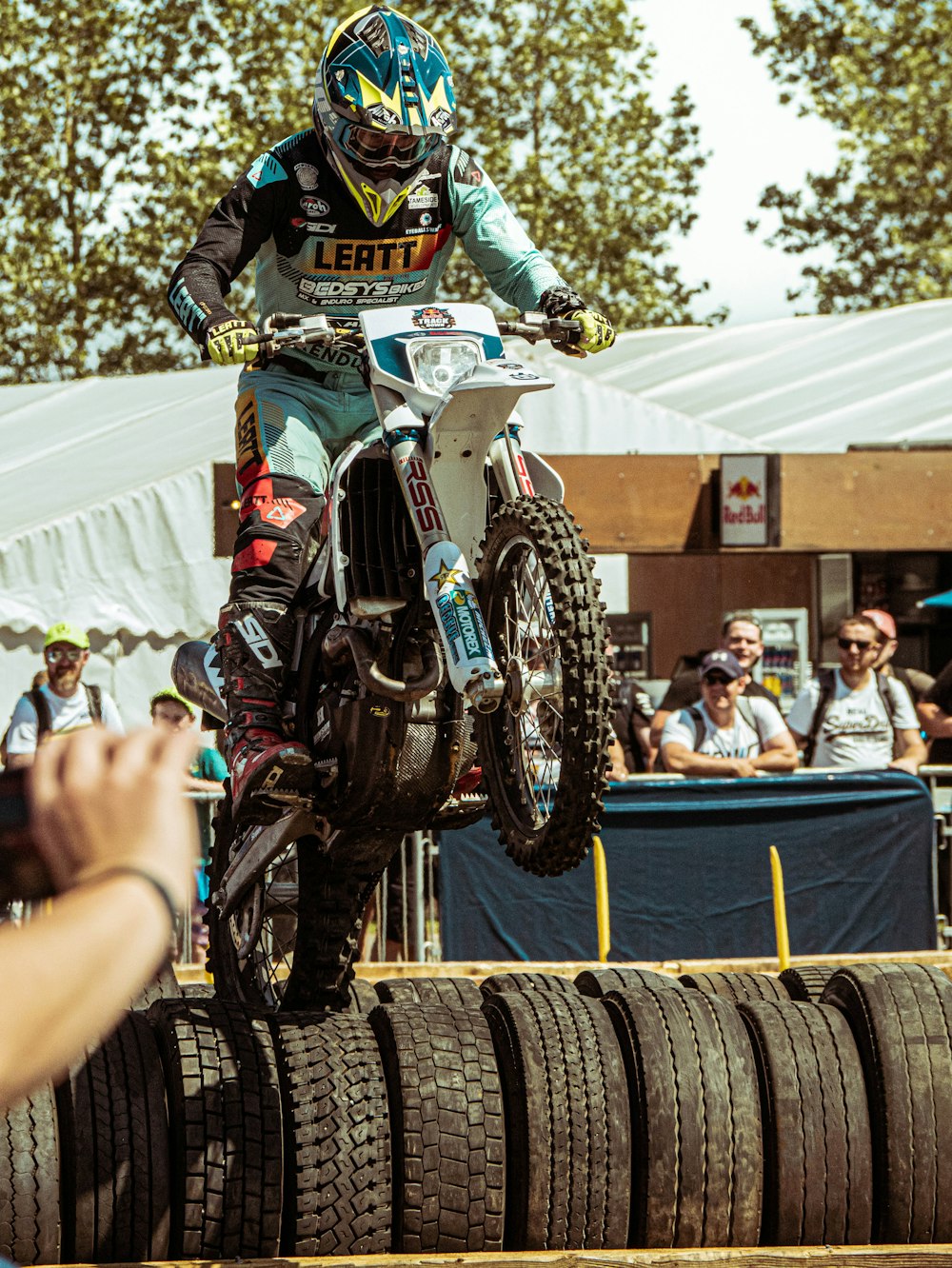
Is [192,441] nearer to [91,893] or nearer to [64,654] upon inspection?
[64,654]

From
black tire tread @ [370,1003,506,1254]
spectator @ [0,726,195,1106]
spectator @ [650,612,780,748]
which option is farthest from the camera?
spectator @ [650,612,780,748]

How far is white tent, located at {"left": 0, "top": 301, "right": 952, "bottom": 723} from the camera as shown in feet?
43.5

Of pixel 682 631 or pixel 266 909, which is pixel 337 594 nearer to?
pixel 266 909

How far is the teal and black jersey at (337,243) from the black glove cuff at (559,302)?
0.01 m

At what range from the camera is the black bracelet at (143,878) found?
1.62 m

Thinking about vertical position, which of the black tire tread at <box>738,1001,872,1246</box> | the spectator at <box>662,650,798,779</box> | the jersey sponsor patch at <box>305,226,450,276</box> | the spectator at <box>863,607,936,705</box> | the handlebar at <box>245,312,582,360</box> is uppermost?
the jersey sponsor patch at <box>305,226,450,276</box>

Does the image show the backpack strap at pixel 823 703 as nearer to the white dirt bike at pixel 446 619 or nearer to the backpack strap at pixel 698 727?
the backpack strap at pixel 698 727

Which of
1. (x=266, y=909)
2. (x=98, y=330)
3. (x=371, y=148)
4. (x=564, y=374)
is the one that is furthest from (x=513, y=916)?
(x=98, y=330)

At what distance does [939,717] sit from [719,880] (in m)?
2.12

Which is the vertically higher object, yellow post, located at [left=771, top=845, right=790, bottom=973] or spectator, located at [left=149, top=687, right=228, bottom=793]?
spectator, located at [left=149, top=687, right=228, bottom=793]

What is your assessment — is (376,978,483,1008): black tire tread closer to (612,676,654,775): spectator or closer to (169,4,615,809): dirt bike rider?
(169,4,615,809): dirt bike rider

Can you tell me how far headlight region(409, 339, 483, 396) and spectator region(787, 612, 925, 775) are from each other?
558 centimetres

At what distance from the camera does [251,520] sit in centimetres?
550

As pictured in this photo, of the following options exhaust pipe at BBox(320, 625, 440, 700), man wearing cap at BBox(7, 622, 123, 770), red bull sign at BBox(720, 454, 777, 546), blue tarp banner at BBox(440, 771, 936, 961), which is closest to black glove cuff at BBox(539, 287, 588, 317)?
exhaust pipe at BBox(320, 625, 440, 700)
